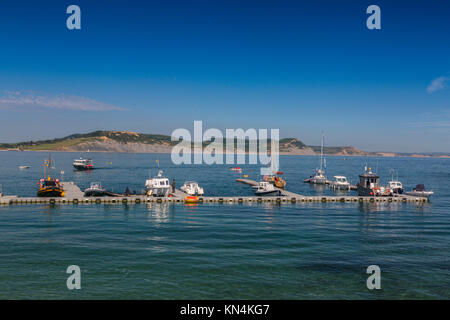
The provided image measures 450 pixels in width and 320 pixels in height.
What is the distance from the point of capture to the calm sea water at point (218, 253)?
28125 millimetres

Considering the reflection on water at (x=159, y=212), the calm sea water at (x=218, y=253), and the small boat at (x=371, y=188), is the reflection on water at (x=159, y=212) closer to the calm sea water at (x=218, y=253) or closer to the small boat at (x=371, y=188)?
the calm sea water at (x=218, y=253)

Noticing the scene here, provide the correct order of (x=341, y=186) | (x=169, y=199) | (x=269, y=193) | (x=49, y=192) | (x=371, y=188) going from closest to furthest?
(x=49, y=192) → (x=169, y=199) → (x=269, y=193) → (x=371, y=188) → (x=341, y=186)

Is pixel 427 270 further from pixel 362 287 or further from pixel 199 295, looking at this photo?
pixel 199 295

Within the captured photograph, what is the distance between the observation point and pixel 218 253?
37.7 metres

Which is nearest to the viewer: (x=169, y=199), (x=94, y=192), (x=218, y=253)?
(x=218, y=253)

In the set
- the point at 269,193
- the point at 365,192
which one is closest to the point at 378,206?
the point at 365,192

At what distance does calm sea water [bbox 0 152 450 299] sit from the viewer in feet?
92.3

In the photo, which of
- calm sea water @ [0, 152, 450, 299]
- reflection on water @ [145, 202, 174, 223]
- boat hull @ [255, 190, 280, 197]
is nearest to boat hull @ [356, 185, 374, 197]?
calm sea water @ [0, 152, 450, 299]

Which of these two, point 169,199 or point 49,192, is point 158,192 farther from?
point 49,192

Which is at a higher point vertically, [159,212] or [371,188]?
[371,188]

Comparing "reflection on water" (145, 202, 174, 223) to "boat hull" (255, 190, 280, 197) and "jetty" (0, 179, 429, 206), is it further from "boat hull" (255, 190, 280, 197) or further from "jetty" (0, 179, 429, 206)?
"boat hull" (255, 190, 280, 197)

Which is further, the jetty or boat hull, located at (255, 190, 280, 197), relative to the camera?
boat hull, located at (255, 190, 280, 197)
